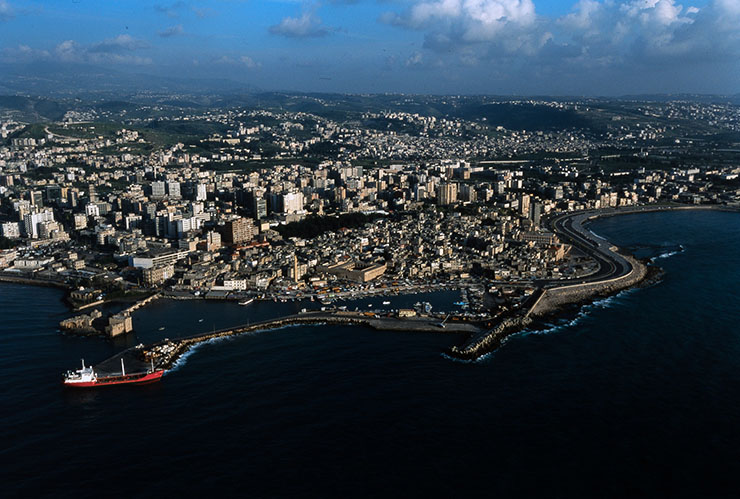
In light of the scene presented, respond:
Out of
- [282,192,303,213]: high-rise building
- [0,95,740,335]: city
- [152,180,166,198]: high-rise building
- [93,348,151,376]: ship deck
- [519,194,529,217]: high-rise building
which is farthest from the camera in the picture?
[152,180,166,198]: high-rise building

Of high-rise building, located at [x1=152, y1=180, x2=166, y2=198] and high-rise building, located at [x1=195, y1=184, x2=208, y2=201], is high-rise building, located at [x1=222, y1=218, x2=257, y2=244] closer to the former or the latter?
high-rise building, located at [x1=195, y1=184, x2=208, y2=201]

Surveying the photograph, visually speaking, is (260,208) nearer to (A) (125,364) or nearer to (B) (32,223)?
(B) (32,223)

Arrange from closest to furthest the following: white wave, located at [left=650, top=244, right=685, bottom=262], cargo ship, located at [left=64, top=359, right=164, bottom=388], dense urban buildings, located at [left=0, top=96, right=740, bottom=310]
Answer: cargo ship, located at [left=64, top=359, right=164, bottom=388]
dense urban buildings, located at [left=0, top=96, right=740, bottom=310]
white wave, located at [left=650, top=244, right=685, bottom=262]

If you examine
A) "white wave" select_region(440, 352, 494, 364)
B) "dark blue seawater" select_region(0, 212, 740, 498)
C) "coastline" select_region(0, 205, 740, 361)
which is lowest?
"dark blue seawater" select_region(0, 212, 740, 498)

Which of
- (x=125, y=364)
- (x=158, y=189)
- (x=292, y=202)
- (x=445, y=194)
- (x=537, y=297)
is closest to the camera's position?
(x=125, y=364)

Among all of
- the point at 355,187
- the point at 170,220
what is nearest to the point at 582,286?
the point at 170,220

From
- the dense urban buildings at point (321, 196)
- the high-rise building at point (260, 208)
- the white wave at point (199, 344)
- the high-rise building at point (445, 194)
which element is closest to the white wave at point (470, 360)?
the white wave at point (199, 344)

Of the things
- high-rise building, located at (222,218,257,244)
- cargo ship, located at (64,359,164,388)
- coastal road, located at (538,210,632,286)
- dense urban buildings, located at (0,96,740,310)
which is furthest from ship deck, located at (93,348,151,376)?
high-rise building, located at (222,218,257,244)

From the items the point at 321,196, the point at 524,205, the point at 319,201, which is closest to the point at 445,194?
the point at 524,205
